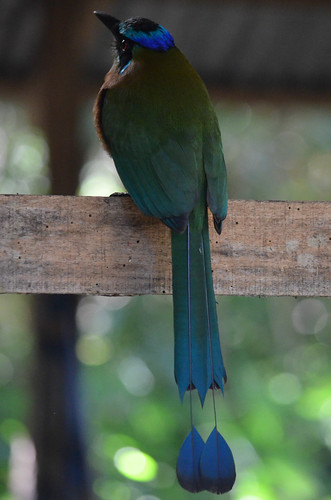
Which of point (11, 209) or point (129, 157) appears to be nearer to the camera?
point (11, 209)

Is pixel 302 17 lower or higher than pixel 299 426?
higher

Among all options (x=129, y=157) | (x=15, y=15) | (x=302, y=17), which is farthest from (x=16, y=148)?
(x=129, y=157)

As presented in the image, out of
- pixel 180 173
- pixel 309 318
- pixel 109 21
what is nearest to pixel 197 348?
pixel 180 173

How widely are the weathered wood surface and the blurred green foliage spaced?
3.42 ft

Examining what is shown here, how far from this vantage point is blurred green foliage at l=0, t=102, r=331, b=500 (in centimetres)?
298

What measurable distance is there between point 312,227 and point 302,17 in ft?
5.32

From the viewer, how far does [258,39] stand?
2.83 m

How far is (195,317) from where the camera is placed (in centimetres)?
120

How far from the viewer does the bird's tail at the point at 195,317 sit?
1.15 m

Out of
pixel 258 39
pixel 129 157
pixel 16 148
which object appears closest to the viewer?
pixel 129 157

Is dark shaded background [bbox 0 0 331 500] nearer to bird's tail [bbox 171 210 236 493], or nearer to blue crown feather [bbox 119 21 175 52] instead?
blue crown feather [bbox 119 21 175 52]

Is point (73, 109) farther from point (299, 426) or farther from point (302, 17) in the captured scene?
point (299, 426)

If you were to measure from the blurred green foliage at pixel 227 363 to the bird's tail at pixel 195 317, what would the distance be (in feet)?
3.54

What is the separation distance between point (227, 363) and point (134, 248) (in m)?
2.86
